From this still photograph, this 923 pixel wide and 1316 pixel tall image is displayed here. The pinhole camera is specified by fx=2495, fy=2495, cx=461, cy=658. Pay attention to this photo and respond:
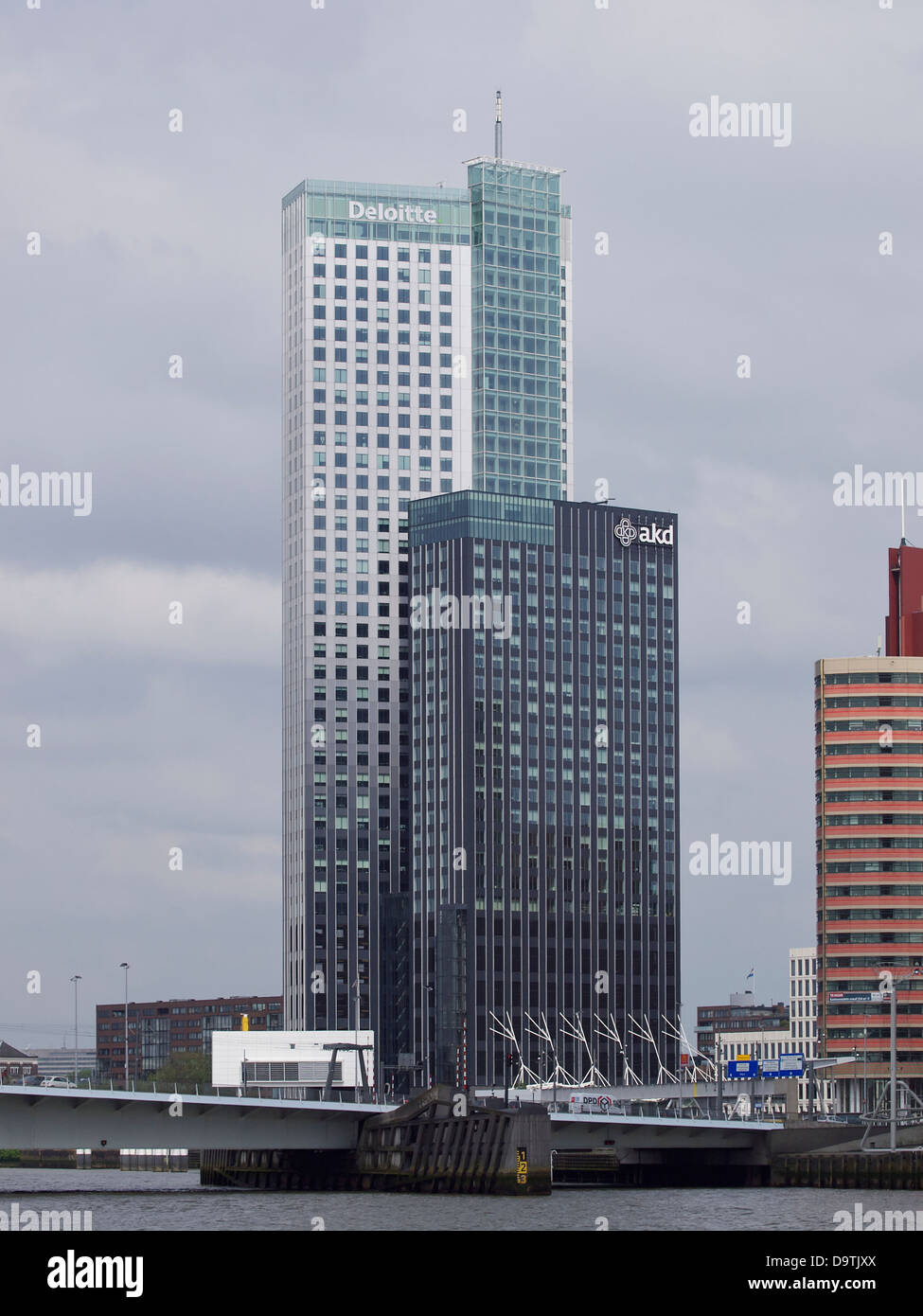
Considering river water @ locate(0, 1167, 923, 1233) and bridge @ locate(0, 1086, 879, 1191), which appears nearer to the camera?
river water @ locate(0, 1167, 923, 1233)

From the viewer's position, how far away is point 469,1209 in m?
140

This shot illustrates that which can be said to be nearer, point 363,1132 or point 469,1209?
point 469,1209

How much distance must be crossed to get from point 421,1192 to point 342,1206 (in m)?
14.4

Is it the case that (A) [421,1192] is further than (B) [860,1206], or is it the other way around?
(A) [421,1192]

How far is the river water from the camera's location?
127562 millimetres

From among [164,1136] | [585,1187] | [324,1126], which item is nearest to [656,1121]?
[585,1187]

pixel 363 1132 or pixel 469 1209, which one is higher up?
pixel 469 1209

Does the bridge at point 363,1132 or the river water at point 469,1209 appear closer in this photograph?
the river water at point 469,1209

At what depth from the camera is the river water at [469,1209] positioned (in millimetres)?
127562
